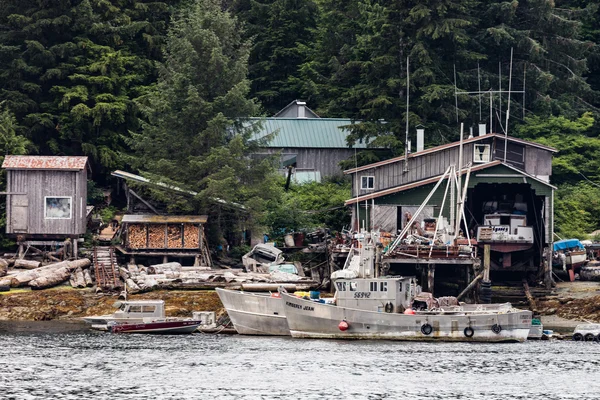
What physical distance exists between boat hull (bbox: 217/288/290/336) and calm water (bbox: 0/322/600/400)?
3.07 ft

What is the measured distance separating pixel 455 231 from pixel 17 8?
32.6 metres

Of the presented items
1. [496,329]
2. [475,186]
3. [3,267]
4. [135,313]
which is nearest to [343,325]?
[496,329]

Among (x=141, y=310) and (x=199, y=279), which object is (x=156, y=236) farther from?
(x=141, y=310)

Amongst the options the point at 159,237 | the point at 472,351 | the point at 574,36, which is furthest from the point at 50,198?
the point at 574,36

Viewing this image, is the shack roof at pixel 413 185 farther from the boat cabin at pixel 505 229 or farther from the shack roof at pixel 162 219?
the shack roof at pixel 162 219

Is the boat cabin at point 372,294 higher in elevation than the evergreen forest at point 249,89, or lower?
lower

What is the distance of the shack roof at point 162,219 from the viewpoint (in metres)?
71.9

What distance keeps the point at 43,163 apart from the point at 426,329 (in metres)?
23.3

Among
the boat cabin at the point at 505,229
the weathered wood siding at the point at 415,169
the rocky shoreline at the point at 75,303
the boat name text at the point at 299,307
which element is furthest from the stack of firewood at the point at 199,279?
the weathered wood siding at the point at 415,169

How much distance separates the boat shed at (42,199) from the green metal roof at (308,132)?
65.7 feet

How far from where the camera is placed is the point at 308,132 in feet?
297

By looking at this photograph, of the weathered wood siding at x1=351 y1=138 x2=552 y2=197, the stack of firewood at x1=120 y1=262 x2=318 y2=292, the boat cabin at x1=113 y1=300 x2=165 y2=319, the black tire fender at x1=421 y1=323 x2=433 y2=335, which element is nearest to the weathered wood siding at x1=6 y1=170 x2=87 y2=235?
the stack of firewood at x1=120 y1=262 x2=318 y2=292

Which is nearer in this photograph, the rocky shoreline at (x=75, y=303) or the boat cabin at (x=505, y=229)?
the rocky shoreline at (x=75, y=303)

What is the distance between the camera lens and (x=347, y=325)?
60062 mm
